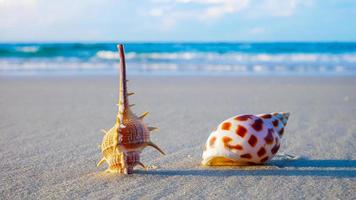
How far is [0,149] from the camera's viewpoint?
3854mm

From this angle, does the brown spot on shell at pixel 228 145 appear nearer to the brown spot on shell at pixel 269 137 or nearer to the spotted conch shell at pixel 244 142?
the spotted conch shell at pixel 244 142

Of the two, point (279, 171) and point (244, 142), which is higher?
point (244, 142)

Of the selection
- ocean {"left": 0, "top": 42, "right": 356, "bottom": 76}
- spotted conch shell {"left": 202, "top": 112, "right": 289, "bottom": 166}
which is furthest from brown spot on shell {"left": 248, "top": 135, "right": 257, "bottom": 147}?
ocean {"left": 0, "top": 42, "right": 356, "bottom": 76}

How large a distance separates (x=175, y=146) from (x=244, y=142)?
3.69 feet

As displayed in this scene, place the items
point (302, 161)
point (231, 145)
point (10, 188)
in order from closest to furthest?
point (10, 188), point (231, 145), point (302, 161)

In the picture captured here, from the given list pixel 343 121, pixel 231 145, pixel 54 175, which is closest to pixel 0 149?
pixel 54 175

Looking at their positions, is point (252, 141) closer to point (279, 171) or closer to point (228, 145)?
point (228, 145)

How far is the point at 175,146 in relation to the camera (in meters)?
4.00

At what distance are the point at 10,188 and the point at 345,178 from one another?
1.95 meters

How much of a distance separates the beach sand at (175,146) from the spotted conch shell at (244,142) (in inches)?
3.4

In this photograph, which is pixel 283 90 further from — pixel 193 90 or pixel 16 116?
pixel 16 116

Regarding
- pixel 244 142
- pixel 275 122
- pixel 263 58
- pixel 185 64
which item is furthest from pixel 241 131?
pixel 263 58

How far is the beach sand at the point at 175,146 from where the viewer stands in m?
2.68

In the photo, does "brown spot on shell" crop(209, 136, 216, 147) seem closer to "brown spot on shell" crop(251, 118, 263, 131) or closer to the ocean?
"brown spot on shell" crop(251, 118, 263, 131)
